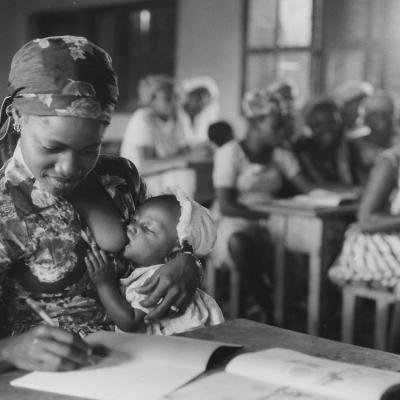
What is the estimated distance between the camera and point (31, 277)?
1749 mm

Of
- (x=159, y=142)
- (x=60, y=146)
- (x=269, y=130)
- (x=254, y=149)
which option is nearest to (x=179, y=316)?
(x=60, y=146)

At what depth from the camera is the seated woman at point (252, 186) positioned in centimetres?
452

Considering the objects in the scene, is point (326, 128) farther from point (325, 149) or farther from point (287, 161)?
point (287, 161)

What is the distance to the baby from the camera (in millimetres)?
1812

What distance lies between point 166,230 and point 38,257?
0.39m

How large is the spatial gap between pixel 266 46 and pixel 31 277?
19.5 feet

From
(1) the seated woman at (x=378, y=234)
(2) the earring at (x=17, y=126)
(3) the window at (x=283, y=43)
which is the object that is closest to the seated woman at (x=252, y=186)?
(1) the seated woman at (x=378, y=234)

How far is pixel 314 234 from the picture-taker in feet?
13.7

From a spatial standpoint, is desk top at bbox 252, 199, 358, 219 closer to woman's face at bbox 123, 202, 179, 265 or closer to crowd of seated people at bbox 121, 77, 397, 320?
crowd of seated people at bbox 121, 77, 397, 320

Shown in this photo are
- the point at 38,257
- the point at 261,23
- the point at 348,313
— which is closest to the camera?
the point at 38,257

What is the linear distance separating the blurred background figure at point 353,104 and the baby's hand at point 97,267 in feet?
14.5

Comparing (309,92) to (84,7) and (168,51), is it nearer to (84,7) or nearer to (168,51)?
(168,51)

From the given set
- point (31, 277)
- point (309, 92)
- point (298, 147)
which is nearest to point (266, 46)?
point (309, 92)

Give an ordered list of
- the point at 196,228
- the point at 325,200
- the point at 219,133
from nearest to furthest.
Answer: the point at 196,228
the point at 325,200
the point at 219,133
